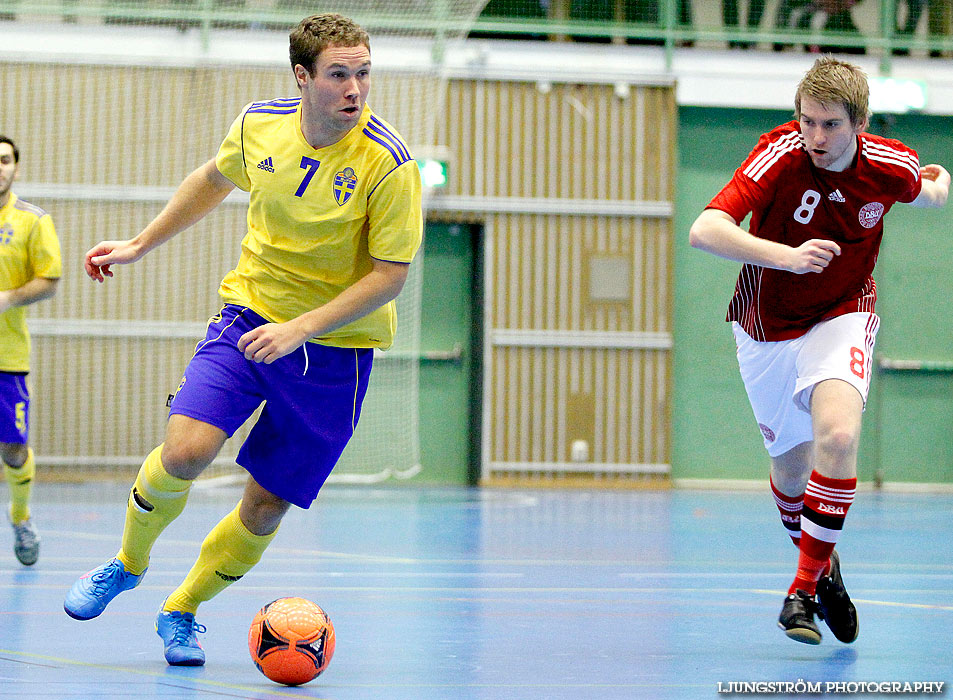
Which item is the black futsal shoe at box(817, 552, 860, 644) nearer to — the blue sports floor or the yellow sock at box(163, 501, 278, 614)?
the blue sports floor

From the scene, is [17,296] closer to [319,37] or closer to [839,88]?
[319,37]

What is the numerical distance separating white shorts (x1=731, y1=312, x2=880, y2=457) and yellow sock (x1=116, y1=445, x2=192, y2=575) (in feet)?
6.89

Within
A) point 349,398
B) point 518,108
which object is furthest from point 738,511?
point 349,398

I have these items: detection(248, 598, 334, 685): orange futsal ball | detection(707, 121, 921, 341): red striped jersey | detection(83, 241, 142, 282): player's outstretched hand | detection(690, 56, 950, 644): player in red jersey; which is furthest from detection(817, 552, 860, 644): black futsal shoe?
detection(83, 241, 142, 282): player's outstretched hand

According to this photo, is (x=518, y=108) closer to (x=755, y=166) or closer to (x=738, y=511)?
(x=738, y=511)

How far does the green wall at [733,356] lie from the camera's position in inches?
524

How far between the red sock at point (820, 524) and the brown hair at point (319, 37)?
205 cm

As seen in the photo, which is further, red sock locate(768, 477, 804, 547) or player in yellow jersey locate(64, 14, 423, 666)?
red sock locate(768, 477, 804, 547)

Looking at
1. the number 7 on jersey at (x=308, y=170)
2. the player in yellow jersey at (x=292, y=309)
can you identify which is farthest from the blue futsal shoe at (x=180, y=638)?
the number 7 on jersey at (x=308, y=170)

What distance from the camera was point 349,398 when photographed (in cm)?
359

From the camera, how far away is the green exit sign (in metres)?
12.5

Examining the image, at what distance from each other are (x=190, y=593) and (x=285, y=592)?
1671 mm

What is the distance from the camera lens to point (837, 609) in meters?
3.89

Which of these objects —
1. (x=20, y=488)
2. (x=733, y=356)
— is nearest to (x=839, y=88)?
(x=20, y=488)
